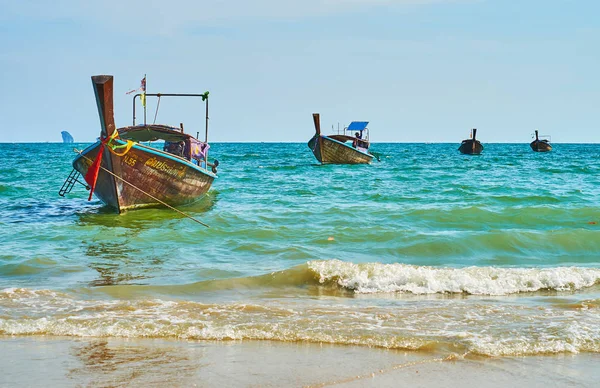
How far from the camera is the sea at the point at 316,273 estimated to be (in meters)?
6.68

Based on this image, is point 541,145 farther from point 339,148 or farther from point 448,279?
point 448,279

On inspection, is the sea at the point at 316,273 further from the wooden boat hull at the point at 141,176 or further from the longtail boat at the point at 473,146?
the longtail boat at the point at 473,146

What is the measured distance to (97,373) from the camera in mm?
5316

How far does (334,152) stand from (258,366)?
113ft

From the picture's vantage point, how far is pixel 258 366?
5547 mm

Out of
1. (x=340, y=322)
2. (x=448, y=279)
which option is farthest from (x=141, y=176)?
(x=340, y=322)

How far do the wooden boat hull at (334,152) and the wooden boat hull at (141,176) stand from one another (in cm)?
2124

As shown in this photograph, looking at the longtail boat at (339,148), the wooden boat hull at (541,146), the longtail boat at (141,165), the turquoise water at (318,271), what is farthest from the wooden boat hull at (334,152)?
the wooden boat hull at (541,146)

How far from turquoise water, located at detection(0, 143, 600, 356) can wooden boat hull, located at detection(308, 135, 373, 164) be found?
712 inches

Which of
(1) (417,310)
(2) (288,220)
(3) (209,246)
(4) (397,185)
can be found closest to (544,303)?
(1) (417,310)

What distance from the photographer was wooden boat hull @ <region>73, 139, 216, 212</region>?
1545 centimetres

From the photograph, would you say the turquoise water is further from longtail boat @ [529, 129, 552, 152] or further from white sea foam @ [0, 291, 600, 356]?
longtail boat @ [529, 129, 552, 152]

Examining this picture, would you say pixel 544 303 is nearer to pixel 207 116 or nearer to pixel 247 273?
pixel 247 273

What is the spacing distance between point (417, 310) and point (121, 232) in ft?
27.7
